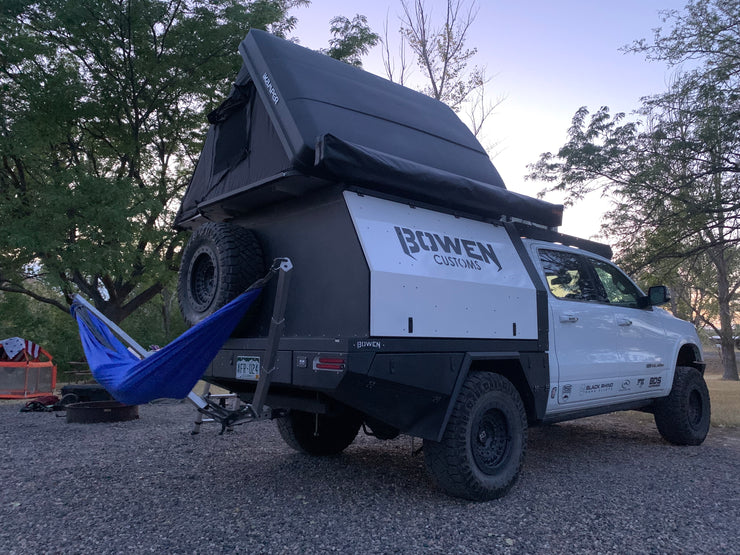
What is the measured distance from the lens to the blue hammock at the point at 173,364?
369 centimetres

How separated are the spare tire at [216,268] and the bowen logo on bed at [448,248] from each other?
1158 mm

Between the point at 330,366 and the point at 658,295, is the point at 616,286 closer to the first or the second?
the point at 658,295

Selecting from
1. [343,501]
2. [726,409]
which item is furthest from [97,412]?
[726,409]

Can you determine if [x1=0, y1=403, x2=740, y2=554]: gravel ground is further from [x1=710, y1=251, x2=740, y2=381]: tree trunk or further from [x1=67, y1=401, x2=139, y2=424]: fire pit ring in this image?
[x1=710, y1=251, x2=740, y2=381]: tree trunk

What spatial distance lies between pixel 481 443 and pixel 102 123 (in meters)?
12.2

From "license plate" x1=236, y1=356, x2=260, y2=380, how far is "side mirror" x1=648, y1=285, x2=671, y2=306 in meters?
4.24

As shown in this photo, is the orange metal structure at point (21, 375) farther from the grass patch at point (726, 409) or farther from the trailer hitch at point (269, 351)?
the grass patch at point (726, 409)

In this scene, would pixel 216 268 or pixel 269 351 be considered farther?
pixel 216 268

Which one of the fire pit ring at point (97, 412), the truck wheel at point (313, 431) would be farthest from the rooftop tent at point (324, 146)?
the fire pit ring at point (97, 412)

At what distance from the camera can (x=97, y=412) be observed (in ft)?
26.2

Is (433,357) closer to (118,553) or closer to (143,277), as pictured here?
(118,553)

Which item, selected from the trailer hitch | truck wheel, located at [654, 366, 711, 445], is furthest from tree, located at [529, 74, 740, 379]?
the trailer hitch

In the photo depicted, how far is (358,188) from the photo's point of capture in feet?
12.9

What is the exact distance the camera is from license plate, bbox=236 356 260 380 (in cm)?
405
